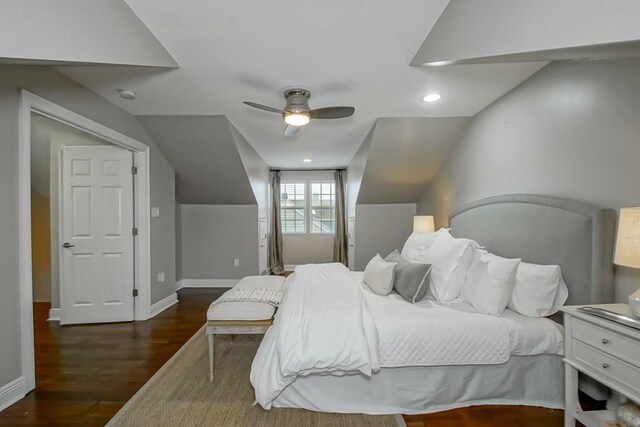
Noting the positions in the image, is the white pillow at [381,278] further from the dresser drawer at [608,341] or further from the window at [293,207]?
the window at [293,207]

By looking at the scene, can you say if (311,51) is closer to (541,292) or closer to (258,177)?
(541,292)

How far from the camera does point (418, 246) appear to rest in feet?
9.70

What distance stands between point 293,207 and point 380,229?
89.4 inches

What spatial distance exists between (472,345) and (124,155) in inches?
153

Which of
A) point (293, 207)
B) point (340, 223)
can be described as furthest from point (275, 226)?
point (340, 223)

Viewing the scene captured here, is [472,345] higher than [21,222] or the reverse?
the reverse

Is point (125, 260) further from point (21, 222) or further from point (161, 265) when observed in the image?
point (21, 222)

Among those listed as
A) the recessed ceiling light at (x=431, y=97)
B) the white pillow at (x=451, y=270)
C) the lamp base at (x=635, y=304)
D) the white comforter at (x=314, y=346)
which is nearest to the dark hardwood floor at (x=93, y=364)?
the white comforter at (x=314, y=346)

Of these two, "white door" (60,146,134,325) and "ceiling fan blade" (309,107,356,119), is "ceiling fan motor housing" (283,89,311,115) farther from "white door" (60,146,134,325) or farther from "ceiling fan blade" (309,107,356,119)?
"white door" (60,146,134,325)

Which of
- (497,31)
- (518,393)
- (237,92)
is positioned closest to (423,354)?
(518,393)

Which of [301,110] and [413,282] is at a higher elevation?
[301,110]

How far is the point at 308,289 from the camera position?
228 centimetres

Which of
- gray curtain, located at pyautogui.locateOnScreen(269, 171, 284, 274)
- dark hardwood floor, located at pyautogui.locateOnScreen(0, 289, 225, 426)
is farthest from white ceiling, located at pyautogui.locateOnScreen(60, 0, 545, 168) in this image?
gray curtain, located at pyautogui.locateOnScreen(269, 171, 284, 274)

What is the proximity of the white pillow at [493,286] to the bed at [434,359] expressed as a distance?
0.10m
